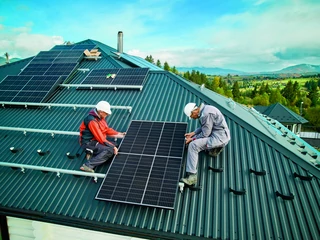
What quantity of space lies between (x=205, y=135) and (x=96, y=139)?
368 centimetres

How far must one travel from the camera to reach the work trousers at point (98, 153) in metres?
7.62

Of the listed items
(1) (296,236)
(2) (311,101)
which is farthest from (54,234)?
(2) (311,101)

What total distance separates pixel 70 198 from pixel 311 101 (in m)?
87.0

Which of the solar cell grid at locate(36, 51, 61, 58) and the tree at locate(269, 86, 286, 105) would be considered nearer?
the solar cell grid at locate(36, 51, 61, 58)

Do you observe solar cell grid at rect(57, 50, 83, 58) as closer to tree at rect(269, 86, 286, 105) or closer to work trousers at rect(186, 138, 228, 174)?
work trousers at rect(186, 138, 228, 174)

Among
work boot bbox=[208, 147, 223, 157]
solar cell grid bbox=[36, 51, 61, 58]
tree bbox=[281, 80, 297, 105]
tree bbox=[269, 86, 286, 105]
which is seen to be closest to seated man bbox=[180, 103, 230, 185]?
work boot bbox=[208, 147, 223, 157]

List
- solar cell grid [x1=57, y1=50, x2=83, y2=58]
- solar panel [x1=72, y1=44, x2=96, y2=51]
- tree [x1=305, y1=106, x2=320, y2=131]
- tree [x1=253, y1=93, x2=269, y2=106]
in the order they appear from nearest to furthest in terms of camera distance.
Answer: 1. solar cell grid [x1=57, y1=50, x2=83, y2=58]
2. solar panel [x1=72, y1=44, x2=96, y2=51]
3. tree [x1=305, y1=106, x2=320, y2=131]
4. tree [x1=253, y1=93, x2=269, y2=106]

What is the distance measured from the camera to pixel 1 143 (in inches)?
370

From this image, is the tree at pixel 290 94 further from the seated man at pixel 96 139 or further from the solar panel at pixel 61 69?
the seated man at pixel 96 139

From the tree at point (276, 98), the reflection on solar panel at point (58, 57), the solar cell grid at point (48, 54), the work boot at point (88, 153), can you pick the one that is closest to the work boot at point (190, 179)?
the work boot at point (88, 153)

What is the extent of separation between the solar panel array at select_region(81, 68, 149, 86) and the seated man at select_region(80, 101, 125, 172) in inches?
185

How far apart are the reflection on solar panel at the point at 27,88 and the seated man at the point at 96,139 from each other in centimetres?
540

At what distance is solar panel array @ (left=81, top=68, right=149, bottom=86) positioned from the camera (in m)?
12.3

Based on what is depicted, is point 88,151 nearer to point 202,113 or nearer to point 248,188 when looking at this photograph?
point 202,113
